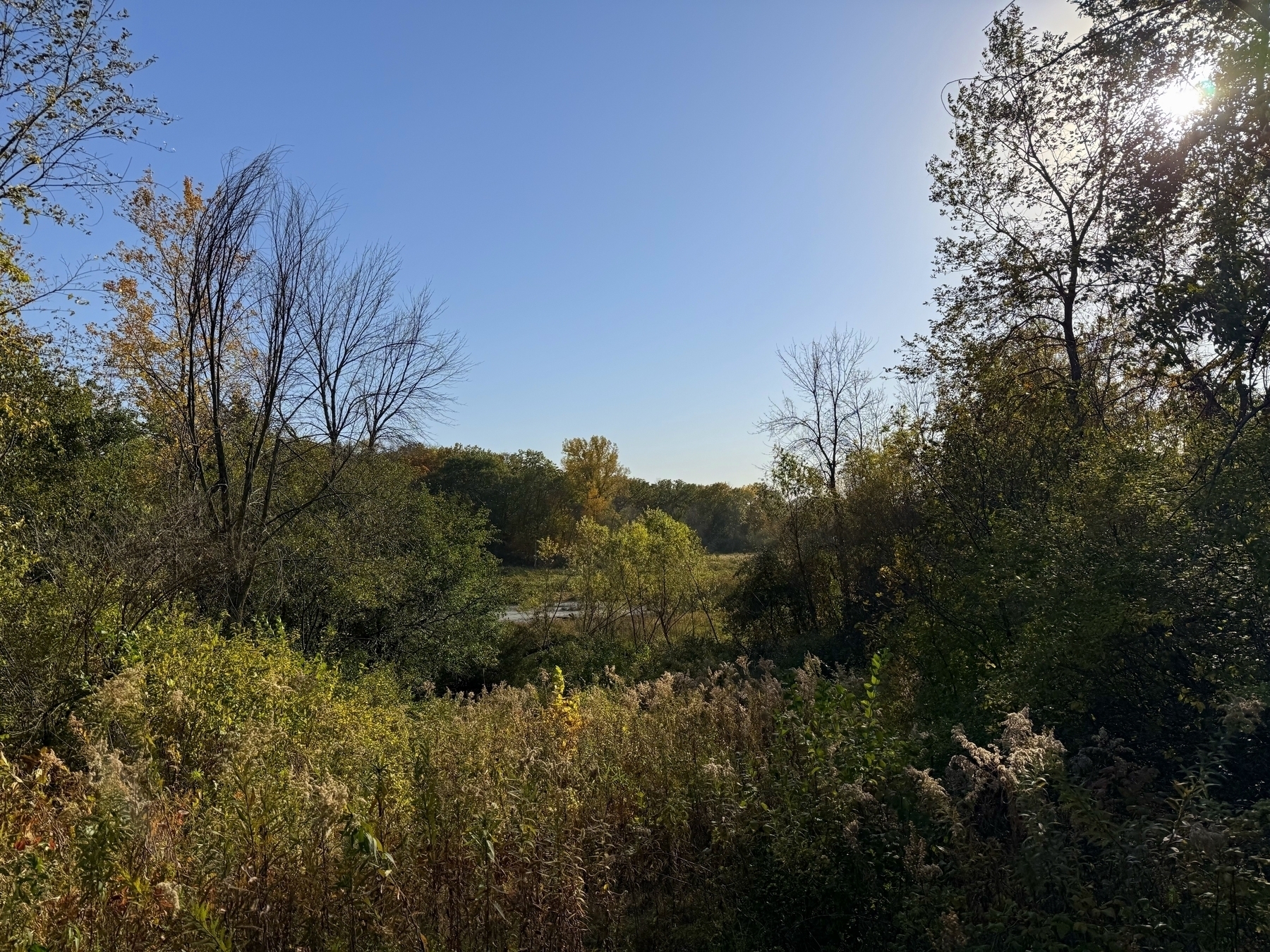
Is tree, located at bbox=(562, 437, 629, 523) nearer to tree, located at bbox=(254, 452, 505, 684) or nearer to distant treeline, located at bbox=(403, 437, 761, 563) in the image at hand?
distant treeline, located at bbox=(403, 437, 761, 563)

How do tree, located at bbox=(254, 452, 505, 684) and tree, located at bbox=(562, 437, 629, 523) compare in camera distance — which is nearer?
tree, located at bbox=(254, 452, 505, 684)

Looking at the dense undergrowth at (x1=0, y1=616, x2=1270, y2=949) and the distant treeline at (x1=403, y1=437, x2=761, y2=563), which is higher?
the distant treeline at (x1=403, y1=437, x2=761, y2=563)

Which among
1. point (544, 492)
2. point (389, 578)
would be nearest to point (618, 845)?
point (389, 578)

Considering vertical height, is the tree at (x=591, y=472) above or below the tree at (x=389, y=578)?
above

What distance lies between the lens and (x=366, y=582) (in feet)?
42.8

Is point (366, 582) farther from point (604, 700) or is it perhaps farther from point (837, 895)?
point (837, 895)

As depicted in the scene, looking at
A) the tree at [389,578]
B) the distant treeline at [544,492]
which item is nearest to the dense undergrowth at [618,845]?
the tree at [389,578]

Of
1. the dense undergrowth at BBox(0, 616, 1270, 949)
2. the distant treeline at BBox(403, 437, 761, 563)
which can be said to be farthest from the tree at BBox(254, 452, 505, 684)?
the distant treeline at BBox(403, 437, 761, 563)

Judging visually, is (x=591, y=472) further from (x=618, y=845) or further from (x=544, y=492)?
(x=618, y=845)

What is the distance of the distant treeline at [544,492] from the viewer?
3959 cm

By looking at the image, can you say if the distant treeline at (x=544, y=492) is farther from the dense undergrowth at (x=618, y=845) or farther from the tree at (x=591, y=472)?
the dense undergrowth at (x=618, y=845)

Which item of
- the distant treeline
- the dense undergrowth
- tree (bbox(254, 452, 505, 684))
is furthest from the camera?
the distant treeline

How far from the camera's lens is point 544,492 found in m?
41.0

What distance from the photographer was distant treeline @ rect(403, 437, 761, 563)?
130 feet
